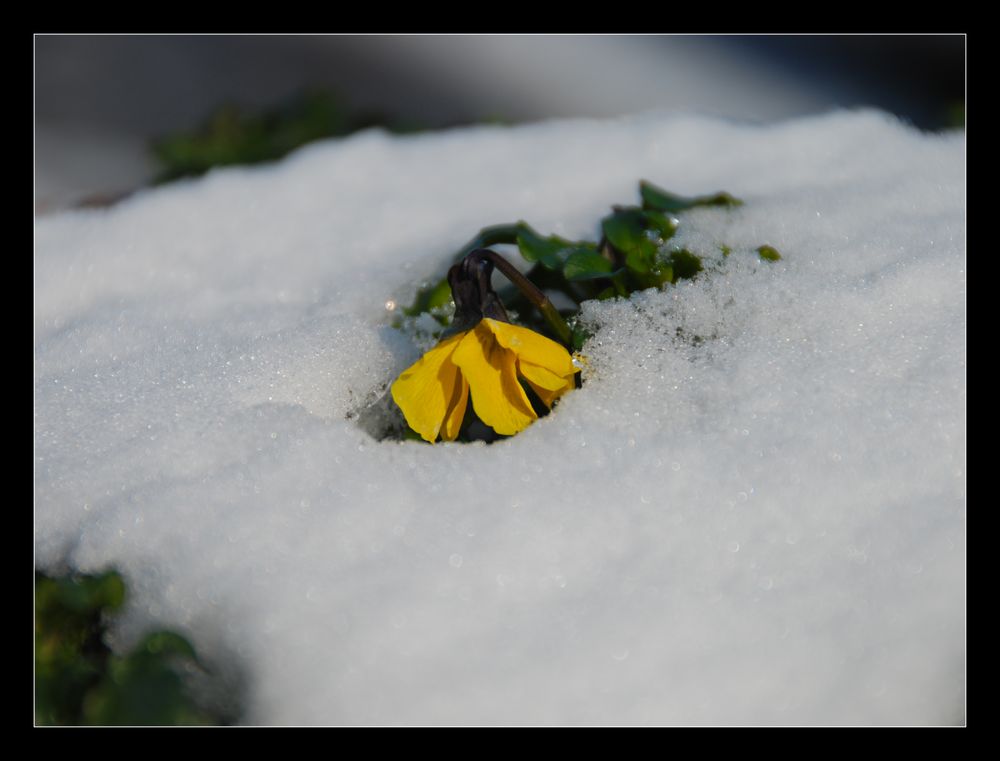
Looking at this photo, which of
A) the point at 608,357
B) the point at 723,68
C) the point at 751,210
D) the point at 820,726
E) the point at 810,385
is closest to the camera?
the point at 820,726

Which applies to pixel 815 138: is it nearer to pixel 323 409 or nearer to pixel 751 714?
pixel 323 409

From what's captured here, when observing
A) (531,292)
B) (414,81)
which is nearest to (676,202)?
(531,292)

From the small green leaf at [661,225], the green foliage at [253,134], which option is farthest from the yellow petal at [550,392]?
the green foliage at [253,134]

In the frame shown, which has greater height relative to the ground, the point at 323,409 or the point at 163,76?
the point at 163,76

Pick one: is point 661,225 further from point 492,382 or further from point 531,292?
point 492,382

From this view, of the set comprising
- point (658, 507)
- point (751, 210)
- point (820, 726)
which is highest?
point (751, 210)

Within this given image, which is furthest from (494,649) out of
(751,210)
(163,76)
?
(163,76)

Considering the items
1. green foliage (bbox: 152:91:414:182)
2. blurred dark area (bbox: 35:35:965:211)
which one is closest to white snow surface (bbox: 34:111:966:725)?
green foliage (bbox: 152:91:414:182)
